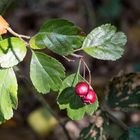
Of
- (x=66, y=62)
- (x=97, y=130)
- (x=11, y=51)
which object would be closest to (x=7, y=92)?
(x=11, y=51)

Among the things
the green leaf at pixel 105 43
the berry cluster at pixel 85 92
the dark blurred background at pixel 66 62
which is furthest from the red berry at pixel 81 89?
the dark blurred background at pixel 66 62

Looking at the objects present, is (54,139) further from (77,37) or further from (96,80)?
(77,37)

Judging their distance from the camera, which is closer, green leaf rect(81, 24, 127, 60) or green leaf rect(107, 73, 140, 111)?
green leaf rect(81, 24, 127, 60)

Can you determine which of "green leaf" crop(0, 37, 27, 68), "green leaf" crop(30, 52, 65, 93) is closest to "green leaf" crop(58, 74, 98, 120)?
"green leaf" crop(30, 52, 65, 93)

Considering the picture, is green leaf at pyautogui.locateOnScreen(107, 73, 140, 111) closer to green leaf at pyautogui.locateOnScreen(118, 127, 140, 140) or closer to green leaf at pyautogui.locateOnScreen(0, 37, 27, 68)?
green leaf at pyautogui.locateOnScreen(118, 127, 140, 140)

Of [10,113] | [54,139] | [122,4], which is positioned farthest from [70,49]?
[122,4]

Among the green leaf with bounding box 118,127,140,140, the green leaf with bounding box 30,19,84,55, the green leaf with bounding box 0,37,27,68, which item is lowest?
the green leaf with bounding box 118,127,140,140
